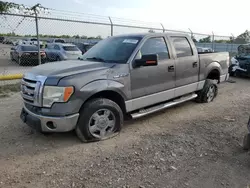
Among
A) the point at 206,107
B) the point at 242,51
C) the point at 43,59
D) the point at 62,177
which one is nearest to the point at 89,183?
the point at 62,177

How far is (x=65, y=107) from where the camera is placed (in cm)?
372

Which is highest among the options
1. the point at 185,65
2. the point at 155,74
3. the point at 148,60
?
the point at 148,60

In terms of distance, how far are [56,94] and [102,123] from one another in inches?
38.8

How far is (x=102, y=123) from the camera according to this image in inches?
165

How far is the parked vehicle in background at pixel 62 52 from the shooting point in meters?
15.9

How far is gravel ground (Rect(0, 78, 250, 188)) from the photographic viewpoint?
3.04 meters

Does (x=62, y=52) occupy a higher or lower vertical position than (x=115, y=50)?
higher

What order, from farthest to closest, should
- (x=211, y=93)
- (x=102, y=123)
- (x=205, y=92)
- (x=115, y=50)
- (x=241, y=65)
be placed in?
1. (x=241, y=65)
2. (x=211, y=93)
3. (x=205, y=92)
4. (x=115, y=50)
5. (x=102, y=123)

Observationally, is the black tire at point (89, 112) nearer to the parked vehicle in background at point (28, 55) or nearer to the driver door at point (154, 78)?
Result: the driver door at point (154, 78)

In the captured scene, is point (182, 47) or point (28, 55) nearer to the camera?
point (182, 47)

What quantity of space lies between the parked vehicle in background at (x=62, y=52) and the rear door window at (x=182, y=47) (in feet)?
36.4

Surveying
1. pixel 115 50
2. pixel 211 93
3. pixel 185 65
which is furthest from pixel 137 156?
pixel 211 93

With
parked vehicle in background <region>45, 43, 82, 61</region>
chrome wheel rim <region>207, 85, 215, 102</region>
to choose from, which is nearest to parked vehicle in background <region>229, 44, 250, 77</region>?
chrome wheel rim <region>207, 85, 215, 102</region>

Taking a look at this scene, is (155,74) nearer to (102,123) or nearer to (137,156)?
(102,123)
